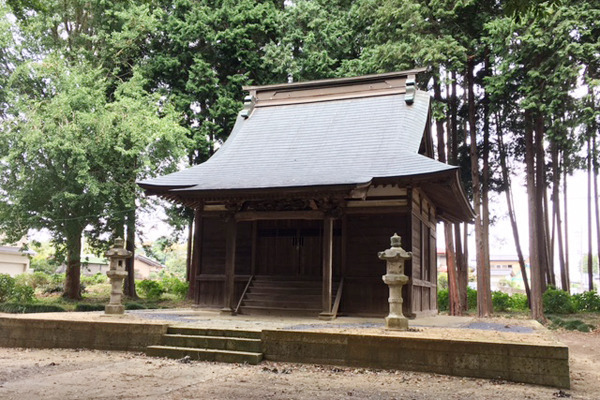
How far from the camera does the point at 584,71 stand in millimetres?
16047

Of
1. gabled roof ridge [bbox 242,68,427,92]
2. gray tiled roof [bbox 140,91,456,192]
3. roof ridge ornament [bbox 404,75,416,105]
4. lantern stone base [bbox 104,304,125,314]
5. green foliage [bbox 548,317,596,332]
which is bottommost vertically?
green foliage [bbox 548,317,596,332]

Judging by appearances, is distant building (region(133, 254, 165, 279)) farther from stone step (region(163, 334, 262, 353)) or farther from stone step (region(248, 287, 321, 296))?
stone step (region(163, 334, 262, 353))

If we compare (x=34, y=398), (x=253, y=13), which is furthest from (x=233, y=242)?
(x=253, y=13)

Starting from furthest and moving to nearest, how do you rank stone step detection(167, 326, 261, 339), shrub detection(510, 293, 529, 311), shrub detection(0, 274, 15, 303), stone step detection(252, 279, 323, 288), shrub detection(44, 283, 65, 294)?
shrub detection(44, 283, 65, 294)
shrub detection(510, 293, 529, 311)
shrub detection(0, 274, 15, 303)
stone step detection(252, 279, 323, 288)
stone step detection(167, 326, 261, 339)

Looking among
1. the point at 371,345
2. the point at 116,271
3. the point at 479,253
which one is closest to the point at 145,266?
the point at 479,253

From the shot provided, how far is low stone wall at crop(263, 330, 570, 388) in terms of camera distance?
251 inches

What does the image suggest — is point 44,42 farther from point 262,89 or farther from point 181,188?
point 181,188

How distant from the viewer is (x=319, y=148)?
1278 cm

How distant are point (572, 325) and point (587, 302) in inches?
178

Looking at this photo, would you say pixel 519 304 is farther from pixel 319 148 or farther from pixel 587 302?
pixel 319 148

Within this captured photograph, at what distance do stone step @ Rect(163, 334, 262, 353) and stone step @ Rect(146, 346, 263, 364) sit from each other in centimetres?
11

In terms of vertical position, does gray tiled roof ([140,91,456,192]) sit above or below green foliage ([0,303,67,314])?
above

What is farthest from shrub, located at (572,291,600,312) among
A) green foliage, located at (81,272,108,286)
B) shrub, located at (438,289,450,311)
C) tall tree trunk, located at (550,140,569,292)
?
green foliage, located at (81,272,108,286)

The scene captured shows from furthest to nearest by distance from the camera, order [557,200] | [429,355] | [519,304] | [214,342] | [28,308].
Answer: [519,304], [557,200], [28,308], [214,342], [429,355]
